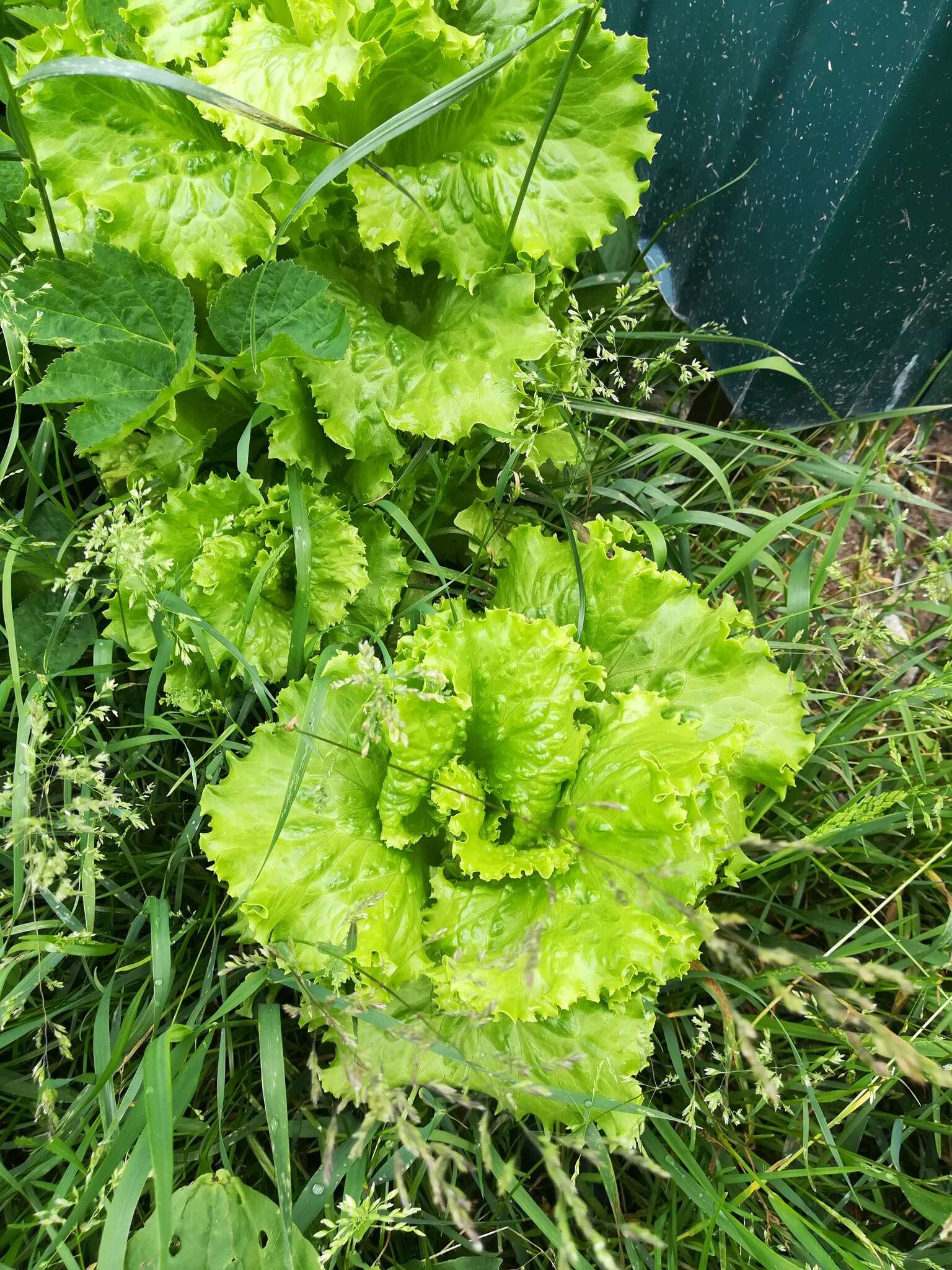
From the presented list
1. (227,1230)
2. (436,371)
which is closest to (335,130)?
(436,371)

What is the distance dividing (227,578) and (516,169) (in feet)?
2.95

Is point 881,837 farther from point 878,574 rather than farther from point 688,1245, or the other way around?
point 688,1245

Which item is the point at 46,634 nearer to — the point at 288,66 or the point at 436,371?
the point at 436,371

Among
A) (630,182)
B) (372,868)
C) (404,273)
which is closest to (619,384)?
(630,182)

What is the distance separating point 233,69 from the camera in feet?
4.68

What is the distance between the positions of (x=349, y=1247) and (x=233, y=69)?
1.89 meters

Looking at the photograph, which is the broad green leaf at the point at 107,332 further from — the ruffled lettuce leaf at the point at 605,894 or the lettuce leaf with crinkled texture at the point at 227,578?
the ruffled lettuce leaf at the point at 605,894

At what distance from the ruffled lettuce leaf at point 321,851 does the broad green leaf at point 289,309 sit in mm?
541

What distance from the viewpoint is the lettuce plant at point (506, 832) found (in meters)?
1.38

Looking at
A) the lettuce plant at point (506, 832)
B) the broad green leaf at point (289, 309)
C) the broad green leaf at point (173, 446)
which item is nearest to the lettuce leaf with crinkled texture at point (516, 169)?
the broad green leaf at point (289, 309)

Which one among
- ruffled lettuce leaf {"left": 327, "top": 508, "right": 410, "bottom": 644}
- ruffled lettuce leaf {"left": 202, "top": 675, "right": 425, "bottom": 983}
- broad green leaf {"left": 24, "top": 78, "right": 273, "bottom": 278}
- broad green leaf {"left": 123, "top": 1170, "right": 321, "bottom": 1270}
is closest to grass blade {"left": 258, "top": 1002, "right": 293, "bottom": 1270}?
broad green leaf {"left": 123, "top": 1170, "right": 321, "bottom": 1270}

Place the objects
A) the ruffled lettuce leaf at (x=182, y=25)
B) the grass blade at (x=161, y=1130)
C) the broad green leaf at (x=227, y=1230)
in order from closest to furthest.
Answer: the grass blade at (x=161, y=1130) < the broad green leaf at (x=227, y=1230) < the ruffled lettuce leaf at (x=182, y=25)

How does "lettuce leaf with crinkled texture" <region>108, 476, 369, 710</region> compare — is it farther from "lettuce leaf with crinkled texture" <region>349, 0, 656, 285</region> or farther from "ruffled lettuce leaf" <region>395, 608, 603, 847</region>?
"lettuce leaf with crinkled texture" <region>349, 0, 656, 285</region>

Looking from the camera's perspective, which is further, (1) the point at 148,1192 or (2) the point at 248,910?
(1) the point at 148,1192
